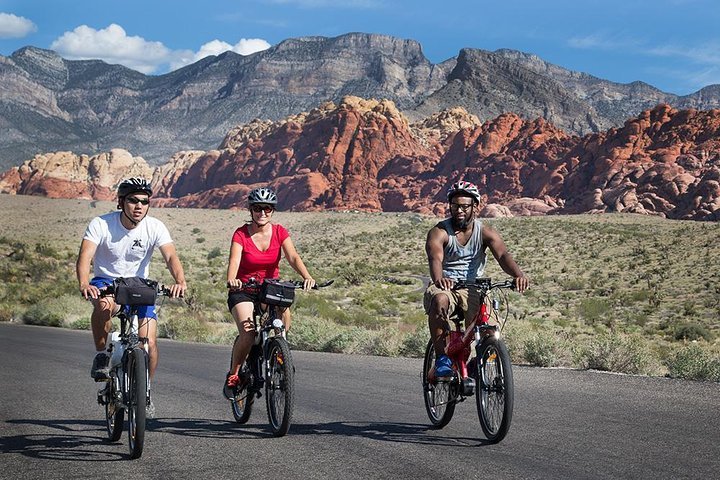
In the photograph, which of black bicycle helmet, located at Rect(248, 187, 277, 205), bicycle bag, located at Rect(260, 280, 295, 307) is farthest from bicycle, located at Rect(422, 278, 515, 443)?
black bicycle helmet, located at Rect(248, 187, 277, 205)

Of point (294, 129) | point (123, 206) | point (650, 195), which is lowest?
point (123, 206)

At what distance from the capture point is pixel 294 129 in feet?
579

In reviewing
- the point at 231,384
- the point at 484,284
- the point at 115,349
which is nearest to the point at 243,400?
the point at 231,384

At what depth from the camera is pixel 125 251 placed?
7.42 meters

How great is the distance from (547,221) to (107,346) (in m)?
87.7

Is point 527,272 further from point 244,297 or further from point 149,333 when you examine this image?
point 149,333

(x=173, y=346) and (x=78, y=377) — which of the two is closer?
(x=78, y=377)

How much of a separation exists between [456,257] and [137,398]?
2.96m

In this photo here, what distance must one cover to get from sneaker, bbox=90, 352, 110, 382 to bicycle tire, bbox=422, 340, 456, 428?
9.14 ft

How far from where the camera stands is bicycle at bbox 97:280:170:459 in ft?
21.7

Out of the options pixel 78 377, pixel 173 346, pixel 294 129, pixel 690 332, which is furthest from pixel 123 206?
pixel 294 129

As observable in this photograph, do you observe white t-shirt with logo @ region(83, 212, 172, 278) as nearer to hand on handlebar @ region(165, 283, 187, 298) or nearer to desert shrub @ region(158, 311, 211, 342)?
hand on handlebar @ region(165, 283, 187, 298)

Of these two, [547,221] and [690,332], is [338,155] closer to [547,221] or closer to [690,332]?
[547,221]

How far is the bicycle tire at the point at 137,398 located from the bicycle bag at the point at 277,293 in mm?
1240
